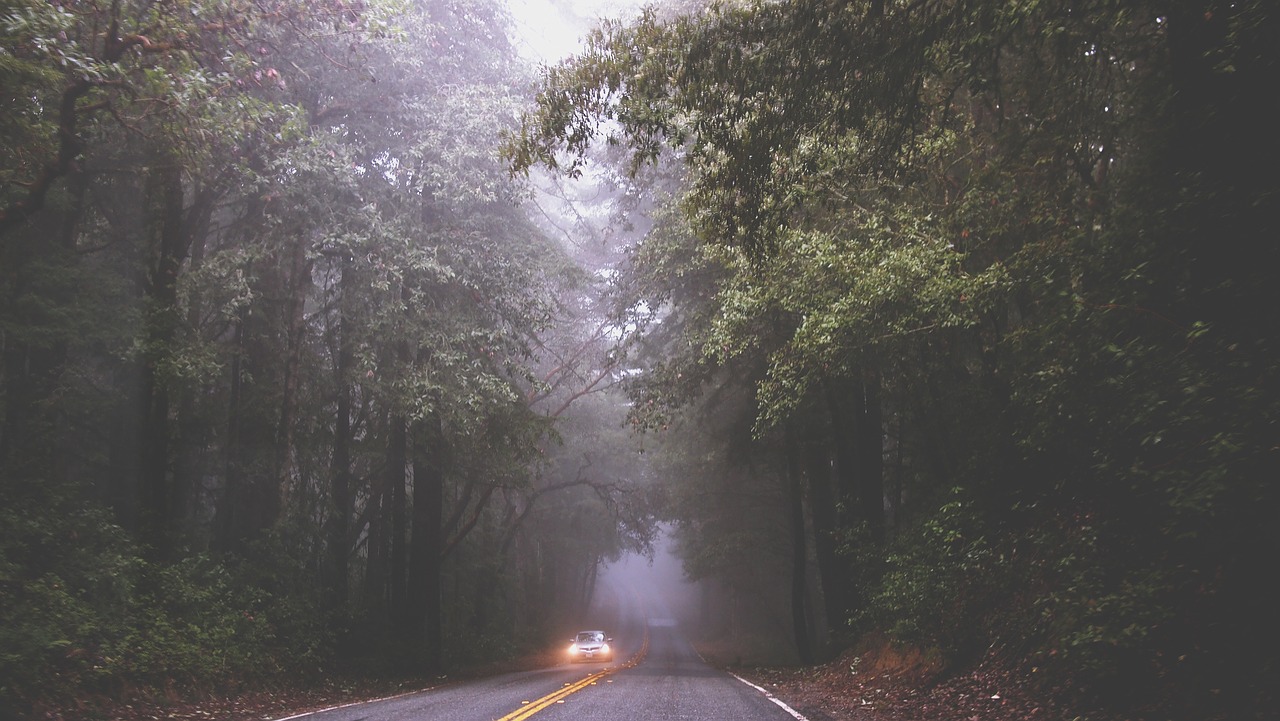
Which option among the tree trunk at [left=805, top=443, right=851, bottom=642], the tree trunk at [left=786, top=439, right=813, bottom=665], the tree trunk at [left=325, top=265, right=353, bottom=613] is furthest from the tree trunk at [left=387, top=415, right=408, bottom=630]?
the tree trunk at [left=805, top=443, right=851, bottom=642]

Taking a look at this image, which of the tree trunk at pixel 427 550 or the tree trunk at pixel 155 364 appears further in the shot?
the tree trunk at pixel 427 550

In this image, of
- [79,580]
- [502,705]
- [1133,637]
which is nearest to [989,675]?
[1133,637]

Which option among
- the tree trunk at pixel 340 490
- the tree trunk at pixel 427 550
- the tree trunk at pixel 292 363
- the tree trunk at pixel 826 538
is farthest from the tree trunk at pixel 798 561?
the tree trunk at pixel 292 363

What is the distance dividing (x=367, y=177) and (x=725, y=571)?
21326 mm

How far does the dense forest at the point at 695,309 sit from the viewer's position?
5.91 m

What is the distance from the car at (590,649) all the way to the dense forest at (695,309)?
15.3 feet

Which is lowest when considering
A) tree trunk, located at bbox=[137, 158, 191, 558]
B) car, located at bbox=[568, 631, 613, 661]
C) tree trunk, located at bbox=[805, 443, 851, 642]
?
car, located at bbox=[568, 631, 613, 661]

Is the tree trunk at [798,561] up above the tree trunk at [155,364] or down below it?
below

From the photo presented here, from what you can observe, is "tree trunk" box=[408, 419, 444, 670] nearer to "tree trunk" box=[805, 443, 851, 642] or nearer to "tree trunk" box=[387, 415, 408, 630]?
"tree trunk" box=[387, 415, 408, 630]

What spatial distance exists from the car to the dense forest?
4.65m

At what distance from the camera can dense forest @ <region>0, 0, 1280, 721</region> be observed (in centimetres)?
591

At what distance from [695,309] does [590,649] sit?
58.8 feet

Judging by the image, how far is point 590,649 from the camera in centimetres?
3008

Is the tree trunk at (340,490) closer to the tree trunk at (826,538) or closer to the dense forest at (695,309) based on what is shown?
the dense forest at (695,309)
